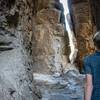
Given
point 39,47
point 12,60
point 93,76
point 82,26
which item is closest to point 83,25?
point 82,26

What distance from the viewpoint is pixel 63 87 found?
10.7 metres

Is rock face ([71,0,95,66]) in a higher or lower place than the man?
lower

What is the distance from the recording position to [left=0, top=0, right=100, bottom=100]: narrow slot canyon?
3641mm

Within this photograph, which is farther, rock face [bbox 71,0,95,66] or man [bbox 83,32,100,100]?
rock face [bbox 71,0,95,66]

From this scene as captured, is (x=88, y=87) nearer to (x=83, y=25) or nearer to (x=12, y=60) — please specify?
(x=12, y=60)

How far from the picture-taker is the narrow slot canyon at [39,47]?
3.64 metres

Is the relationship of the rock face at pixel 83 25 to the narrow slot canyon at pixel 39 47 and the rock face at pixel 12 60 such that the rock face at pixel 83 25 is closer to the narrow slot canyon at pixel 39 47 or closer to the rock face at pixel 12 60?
the narrow slot canyon at pixel 39 47

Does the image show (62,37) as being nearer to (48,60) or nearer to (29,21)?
(48,60)

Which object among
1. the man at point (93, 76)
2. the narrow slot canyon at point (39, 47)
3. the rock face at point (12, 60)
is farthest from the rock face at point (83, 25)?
the man at point (93, 76)

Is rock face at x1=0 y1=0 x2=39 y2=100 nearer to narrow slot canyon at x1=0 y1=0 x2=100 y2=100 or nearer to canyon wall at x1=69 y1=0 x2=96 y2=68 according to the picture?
narrow slot canyon at x1=0 y1=0 x2=100 y2=100

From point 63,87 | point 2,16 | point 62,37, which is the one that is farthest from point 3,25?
point 62,37

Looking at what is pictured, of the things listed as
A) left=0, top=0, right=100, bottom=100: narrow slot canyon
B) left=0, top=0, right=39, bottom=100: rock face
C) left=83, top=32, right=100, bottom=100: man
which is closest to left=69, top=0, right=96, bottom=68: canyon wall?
left=0, top=0, right=100, bottom=100: narrow slot canyon

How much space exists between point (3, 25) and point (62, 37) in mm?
14906

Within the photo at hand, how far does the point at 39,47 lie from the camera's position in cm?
1689
